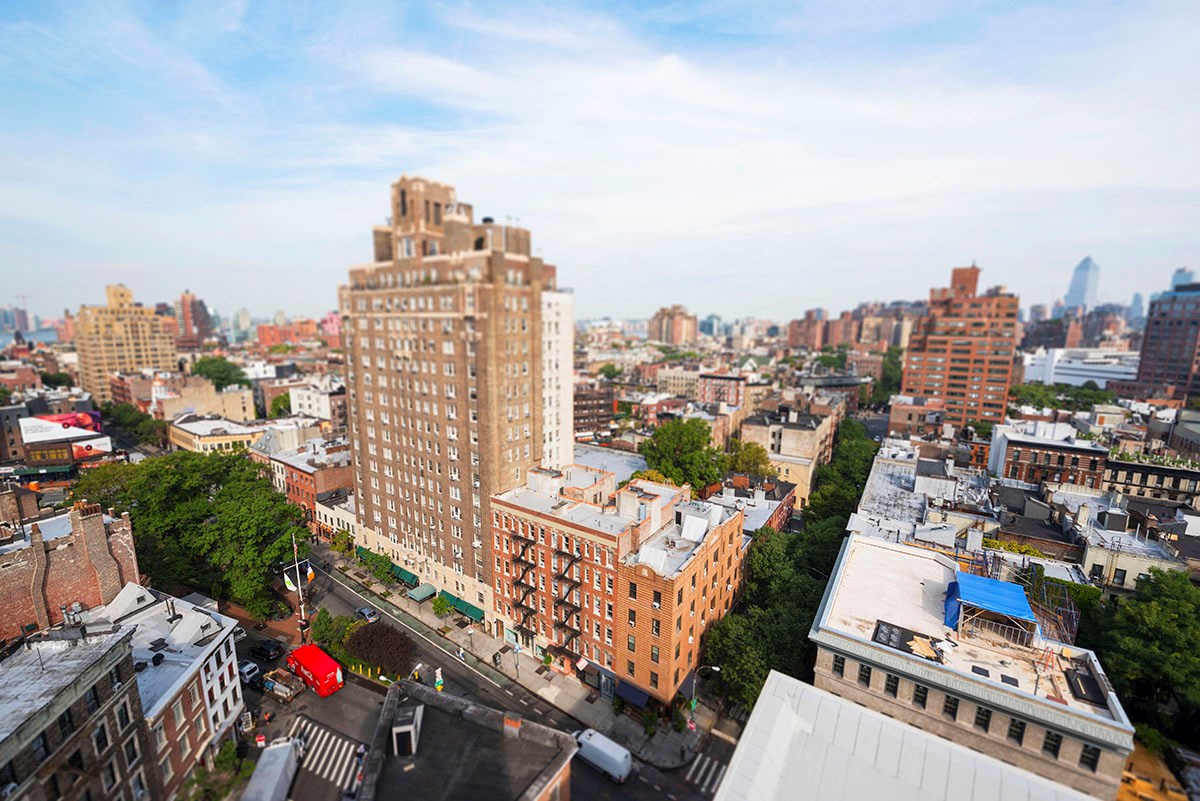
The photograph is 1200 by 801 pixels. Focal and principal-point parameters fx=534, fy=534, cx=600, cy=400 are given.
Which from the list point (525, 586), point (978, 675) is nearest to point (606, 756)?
point (525, 586)

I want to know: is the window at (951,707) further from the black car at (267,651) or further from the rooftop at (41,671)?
the black car at (267,651)

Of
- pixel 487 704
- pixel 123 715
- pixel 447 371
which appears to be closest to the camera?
pixel 123 715

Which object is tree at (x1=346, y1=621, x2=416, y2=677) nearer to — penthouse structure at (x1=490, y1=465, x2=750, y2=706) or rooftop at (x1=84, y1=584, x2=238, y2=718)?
penthouse structure at (x1=490, y1=465, x2=750, y2=706)

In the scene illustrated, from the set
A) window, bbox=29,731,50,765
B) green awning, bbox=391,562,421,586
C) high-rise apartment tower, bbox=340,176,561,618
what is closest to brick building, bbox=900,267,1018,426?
high-rise apartment tower, bbox=340,176,561,618

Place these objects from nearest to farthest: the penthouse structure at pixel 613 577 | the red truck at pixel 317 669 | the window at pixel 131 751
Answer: the window at pixel 131 751, the penthouse structure at pixel 613 577, the red truck at pixel 317 669

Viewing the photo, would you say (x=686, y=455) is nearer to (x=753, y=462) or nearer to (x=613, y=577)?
(x=753, y=462)

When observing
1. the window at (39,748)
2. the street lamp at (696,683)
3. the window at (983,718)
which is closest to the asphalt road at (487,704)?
the street lamp at (696,683)
